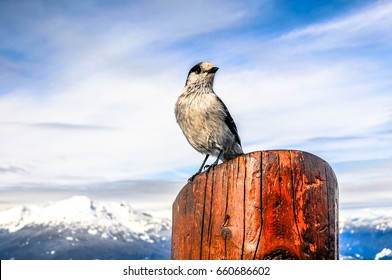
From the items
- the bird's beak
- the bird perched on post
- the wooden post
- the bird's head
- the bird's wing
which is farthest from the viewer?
the bird's beak

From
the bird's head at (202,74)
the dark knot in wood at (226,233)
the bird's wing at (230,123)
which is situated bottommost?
the dark knot in wood at (226,233)

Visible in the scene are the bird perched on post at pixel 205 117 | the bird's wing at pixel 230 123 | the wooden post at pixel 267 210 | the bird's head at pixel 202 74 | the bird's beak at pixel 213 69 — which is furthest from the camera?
the bird's beak at pixel 213 69

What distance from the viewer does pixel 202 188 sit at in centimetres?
603

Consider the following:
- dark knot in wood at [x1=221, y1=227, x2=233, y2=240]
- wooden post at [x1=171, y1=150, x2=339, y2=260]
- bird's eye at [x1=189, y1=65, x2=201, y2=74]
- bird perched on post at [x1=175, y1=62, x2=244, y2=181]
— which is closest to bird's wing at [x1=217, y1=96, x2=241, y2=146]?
bird perched on post at [x1=175, y1=62, x2=244, y2=181]

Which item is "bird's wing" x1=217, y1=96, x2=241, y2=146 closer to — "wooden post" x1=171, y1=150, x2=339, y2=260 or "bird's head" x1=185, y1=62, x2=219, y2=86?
"bird's head" x1=185, y1=62, x2=219, y2=86

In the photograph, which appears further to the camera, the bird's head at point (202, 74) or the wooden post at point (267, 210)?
the bird's head at point (202, 74)

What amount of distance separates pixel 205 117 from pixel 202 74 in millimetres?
925

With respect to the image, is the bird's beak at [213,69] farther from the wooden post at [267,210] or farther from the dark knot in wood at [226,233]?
the dark knot in wood at [226,233]

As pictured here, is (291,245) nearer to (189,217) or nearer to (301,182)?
(301,182)

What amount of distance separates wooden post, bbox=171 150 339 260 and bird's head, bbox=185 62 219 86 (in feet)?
15.8

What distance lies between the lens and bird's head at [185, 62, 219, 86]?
1062 cm

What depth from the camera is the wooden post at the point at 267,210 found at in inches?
225

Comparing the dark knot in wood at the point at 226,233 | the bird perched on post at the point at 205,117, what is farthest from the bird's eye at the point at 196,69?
the dark knot in wood at the point at 226,233
